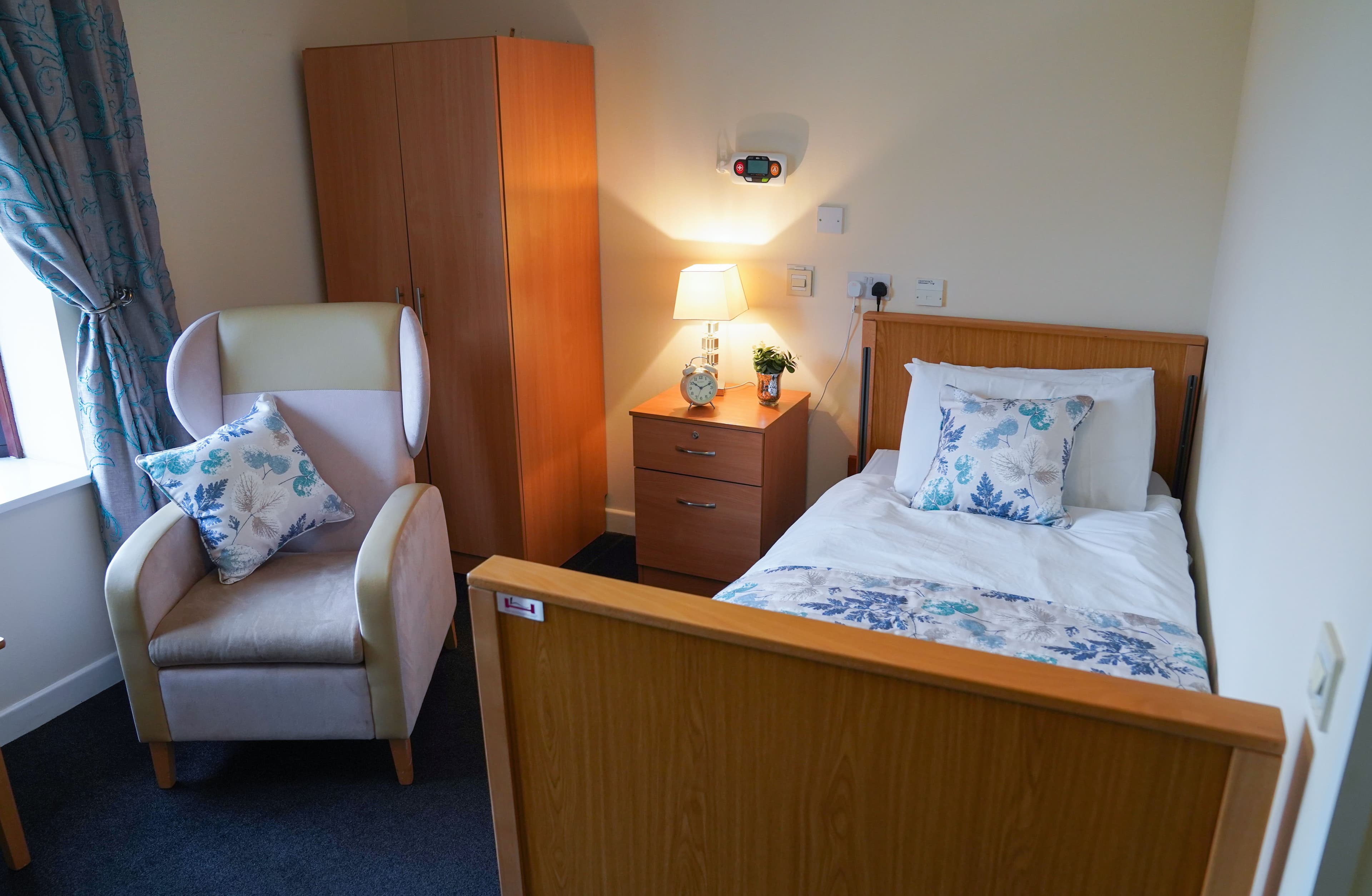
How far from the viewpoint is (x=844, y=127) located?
2.94 m

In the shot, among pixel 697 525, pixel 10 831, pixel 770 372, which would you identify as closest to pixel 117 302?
pixel 10 831

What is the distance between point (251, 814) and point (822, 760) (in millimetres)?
1602

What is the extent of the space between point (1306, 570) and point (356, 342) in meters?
2.30

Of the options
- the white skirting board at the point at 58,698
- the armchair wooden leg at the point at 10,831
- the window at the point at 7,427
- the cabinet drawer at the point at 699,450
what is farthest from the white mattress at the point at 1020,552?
the window at the point at 7,427

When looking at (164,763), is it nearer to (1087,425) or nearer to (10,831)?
(10,831)

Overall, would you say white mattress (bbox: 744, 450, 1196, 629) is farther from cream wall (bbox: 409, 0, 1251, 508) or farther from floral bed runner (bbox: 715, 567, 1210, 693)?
cream wall (bbox: 409, 0, 1251, 508)

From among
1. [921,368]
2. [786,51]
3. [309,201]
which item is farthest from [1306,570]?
[309,201]

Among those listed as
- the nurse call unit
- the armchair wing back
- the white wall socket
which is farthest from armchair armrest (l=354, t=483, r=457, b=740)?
the white wall socket

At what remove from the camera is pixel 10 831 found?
1.92 m

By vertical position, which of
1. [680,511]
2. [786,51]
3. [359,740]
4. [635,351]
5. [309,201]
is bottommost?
[359,740]

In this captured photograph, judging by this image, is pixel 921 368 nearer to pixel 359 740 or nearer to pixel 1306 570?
pixel 1306 570

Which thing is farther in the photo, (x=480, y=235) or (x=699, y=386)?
(x=699, y=386)

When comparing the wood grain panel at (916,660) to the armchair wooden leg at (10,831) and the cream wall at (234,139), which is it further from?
the cream wall at (234,139)

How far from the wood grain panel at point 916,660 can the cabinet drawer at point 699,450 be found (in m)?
1.59
